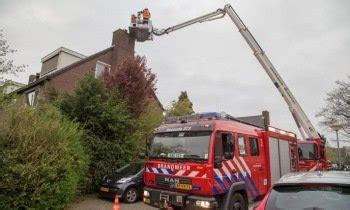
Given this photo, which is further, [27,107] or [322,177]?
[27,107]

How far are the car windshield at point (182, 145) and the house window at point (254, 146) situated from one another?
7.12ft

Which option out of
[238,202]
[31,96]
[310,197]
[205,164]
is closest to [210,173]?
[205,164]

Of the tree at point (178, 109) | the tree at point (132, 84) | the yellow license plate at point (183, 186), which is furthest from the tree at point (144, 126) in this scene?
the tree at point (178, 109)

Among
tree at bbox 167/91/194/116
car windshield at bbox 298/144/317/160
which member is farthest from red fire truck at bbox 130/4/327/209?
tree at bbox 167/91/194/116

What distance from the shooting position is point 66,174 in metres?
9.37

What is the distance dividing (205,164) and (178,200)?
112cm

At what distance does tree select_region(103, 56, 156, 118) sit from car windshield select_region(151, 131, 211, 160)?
7064 millimetres

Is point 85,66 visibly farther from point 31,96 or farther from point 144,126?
point 144,126

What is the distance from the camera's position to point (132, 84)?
1661 cm

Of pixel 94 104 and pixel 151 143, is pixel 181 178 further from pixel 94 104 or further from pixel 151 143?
pixel 94 104

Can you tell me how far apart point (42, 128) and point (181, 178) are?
4.17 metres

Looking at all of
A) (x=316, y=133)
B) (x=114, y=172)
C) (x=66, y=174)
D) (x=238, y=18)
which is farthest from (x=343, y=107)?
(x=66, y=174)

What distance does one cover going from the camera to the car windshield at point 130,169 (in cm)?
1235

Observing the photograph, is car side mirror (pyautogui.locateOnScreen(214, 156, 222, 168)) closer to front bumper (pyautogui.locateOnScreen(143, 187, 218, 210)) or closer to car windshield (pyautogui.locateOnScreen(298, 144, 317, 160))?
front bumper (pyautogui.locateOnScreen(143, 187, 218, 210))
